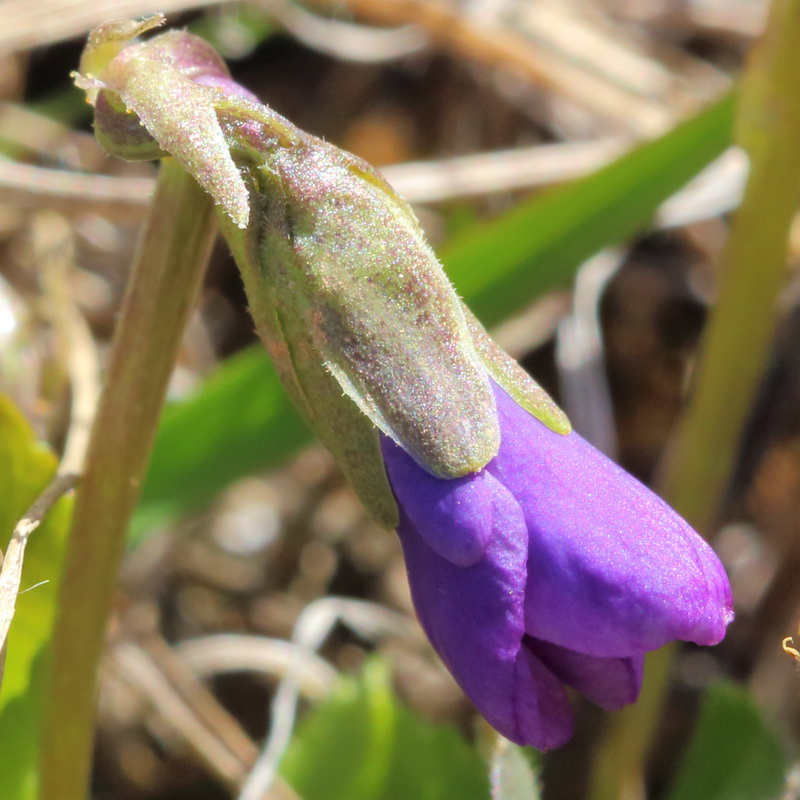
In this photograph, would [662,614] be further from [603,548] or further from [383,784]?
[383,784]

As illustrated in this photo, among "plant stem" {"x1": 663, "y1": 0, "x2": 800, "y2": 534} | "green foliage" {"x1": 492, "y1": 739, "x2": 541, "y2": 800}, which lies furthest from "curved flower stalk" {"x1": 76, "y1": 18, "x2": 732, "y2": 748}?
"plant stem" {"x1": 663, "y1": 0, "x2": 800, "y2": 534}

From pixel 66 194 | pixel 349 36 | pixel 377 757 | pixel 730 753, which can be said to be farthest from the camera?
pixel 349 36

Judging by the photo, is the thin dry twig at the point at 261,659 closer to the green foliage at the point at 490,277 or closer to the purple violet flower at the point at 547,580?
the green foliage at the point at 490,277

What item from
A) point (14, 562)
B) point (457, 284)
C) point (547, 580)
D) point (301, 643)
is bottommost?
point (301, 643)

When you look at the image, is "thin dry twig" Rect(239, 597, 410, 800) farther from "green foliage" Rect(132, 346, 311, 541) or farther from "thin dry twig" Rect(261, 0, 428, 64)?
"thin dry twig" Rect(261, 0, 428, 64)

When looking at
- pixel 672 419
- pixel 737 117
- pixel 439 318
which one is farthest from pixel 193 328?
pixel 439 318

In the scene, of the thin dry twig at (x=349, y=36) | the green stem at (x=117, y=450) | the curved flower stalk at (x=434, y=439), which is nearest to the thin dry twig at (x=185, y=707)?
the green stem at (x=117, y=450)

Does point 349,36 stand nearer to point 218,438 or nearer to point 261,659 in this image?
point 218,438

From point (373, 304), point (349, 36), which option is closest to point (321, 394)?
point (373, 304)

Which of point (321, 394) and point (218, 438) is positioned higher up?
point (321, 394)
